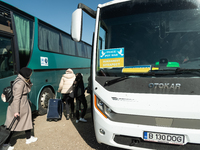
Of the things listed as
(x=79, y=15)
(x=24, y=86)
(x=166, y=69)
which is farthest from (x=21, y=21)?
(x=166, y=69)

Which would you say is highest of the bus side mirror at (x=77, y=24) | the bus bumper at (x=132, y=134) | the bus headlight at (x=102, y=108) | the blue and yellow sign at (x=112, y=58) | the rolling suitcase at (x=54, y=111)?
the bus side mirror at (x=77, y=24)

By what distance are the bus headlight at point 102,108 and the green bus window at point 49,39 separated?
4.04 m

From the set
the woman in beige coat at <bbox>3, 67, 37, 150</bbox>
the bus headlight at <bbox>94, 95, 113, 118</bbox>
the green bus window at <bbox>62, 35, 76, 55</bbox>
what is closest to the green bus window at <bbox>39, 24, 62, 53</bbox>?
the green bus window at <bbox>62, 35, 76, 55</bbox>

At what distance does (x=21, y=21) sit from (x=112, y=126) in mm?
4513

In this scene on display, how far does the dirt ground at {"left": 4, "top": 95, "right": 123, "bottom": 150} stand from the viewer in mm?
3684

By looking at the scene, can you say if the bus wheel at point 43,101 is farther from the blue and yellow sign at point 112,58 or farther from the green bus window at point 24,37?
the blue and yellow sign at point 112,58

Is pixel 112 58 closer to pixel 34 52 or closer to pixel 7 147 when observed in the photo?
pixel 7 147

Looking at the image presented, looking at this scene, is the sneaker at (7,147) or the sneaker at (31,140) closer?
the sneaker at (7,147)

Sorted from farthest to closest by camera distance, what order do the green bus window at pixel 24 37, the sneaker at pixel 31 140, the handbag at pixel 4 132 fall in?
the green bus window at pixel 24 37
the sneaker at pixel 31 140
the handbag at pixel 4 132

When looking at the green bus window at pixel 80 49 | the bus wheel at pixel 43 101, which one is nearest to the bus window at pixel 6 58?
the bus wheel at pixel 43 101

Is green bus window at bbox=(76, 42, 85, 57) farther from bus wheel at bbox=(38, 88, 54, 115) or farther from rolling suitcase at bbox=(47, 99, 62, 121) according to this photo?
rolling suitcase at bbox=(47, 99, 62, 121)

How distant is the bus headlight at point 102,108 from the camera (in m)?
2.80

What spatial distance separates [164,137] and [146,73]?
1.01 meters

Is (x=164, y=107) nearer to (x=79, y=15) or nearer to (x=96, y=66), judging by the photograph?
(x=96, y=66)
